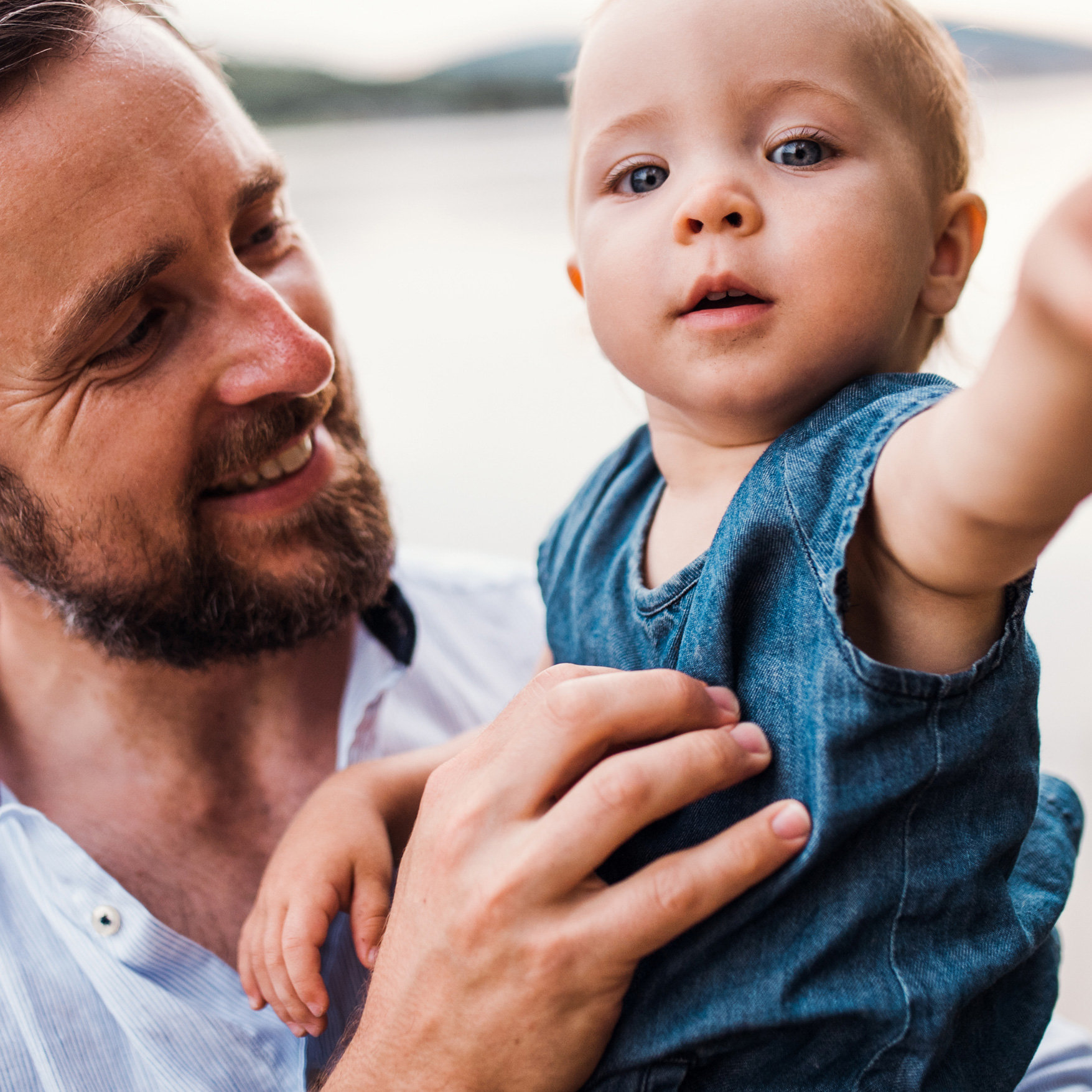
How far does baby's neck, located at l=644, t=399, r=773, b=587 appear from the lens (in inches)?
31.9

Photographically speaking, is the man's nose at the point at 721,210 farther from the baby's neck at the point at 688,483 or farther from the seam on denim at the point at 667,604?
the seam on denim at the point at 667,604

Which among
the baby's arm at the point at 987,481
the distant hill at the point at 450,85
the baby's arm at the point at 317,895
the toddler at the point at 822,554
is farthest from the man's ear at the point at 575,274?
the distant hill at the point at 450,85

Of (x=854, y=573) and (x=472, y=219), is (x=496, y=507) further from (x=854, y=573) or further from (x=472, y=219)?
(x=854, y=573)

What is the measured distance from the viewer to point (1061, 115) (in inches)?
100

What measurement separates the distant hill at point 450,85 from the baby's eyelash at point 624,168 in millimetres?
908

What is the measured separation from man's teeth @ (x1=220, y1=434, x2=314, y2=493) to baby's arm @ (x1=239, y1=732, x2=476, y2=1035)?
0.41m

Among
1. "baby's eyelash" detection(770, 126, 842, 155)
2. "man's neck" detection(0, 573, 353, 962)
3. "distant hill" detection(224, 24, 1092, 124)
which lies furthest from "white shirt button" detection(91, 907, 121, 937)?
"distant hill" detection(224, 24, 1092, 124)

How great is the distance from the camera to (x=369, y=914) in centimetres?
94

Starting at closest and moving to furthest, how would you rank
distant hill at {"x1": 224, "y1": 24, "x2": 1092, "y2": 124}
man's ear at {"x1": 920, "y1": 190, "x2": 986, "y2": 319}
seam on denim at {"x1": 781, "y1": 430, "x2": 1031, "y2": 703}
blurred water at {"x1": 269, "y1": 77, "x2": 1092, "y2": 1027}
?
1. seam on denim at {"x1": 781, "y1": 430, "x2": 1031, "y2": 703}
2. man's ear at {"x1": 920, "y1": 190, "x2": 986, "y2": 319}
3. distant hill at {"x1": 224, "y1": 24, "x2": 1092, "y2": 124}
4. blurred water at {"x1": 269, "y1": 77, "x2": 1092, "y2": 1027}

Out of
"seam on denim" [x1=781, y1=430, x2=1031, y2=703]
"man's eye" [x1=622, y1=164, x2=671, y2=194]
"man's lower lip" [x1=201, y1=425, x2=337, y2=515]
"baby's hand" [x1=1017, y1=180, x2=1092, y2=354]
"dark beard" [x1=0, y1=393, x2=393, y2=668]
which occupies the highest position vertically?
"baby's hand" [x1=1017, y1=180, x2=1092, y2=354]

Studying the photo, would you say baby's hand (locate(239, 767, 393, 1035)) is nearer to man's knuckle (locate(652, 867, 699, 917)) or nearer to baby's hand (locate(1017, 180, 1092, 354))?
man's knuckle (locate(652, 867, 699, 917))

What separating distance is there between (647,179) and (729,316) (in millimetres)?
177

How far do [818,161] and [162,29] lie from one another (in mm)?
925

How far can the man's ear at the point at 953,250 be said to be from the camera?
821 millimetres
